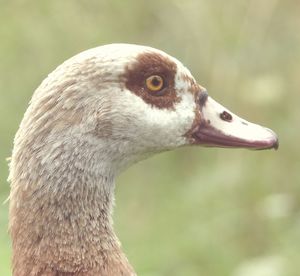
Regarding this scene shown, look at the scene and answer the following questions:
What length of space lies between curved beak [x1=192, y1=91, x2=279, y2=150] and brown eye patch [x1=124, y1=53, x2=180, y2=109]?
0.41 ft

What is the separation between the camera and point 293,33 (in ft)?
19.7

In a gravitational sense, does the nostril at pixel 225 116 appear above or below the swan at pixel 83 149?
above

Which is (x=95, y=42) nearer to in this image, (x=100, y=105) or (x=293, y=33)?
(x=293, y=33)

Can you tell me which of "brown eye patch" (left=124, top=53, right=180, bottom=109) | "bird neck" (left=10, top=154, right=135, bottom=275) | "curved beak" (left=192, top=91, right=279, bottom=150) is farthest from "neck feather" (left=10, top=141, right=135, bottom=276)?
"curved beak" (left=192, top=91, right=279, bottom=150)

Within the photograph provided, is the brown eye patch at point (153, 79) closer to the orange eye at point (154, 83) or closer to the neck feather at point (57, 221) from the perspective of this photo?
the orange eye at point (154, 83)

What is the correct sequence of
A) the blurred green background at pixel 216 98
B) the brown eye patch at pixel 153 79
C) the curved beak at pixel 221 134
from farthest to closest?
the blurred green background at pixel 216 98
the curved beak at pixel 221 134
the brown eye patch at pixel 153 79

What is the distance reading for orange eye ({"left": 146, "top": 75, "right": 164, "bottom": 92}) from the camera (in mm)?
3334

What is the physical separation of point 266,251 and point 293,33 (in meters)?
1.31

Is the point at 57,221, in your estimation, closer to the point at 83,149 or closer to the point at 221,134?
the point at 83,149

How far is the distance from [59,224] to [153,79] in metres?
0.53

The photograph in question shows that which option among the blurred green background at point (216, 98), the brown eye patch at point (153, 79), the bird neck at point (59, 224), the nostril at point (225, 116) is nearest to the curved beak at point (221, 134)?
the nostril at point (225, 116)

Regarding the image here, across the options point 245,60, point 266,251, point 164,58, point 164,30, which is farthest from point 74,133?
point 164,30

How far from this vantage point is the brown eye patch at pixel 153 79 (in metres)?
3.29

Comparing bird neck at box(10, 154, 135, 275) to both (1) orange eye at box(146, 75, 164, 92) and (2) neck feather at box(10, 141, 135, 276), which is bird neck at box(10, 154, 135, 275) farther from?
(1) orange eye at box(146, 75, 164, 92)
